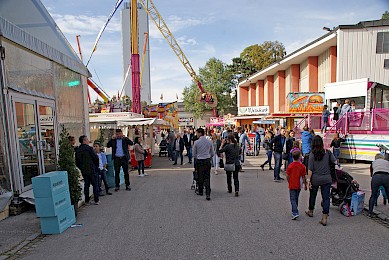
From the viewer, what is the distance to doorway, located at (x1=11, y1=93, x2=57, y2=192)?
6.44 meters

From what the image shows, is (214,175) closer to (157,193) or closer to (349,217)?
(157,193)

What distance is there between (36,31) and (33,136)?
9.27 ft

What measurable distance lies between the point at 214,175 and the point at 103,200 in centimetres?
455

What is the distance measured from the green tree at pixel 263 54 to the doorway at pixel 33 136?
41.6 metres

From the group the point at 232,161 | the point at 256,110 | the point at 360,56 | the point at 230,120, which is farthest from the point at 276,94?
the point at 232,161

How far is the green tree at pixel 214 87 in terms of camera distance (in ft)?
172

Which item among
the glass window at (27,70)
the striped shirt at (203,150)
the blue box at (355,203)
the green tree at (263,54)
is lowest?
the blue box at (355,203)

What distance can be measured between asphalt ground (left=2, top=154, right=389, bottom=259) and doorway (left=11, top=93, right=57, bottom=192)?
5.60 ft

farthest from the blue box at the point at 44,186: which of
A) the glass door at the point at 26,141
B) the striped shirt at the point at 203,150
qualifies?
the striped shirt at the point at 203,150

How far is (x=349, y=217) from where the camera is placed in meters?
5.57

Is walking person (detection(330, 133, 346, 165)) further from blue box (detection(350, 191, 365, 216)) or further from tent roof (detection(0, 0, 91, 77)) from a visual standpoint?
tent roof (detection(0, 0, 91, 77))

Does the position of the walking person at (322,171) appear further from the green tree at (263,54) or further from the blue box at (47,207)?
the green tree at (263,54)

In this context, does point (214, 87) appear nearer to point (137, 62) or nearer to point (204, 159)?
point (137, 62)

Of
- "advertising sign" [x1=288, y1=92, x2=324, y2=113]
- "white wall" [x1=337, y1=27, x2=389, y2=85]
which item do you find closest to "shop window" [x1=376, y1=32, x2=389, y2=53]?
"white wall" [x1=337, y1=27, x2=389, y2=85]
